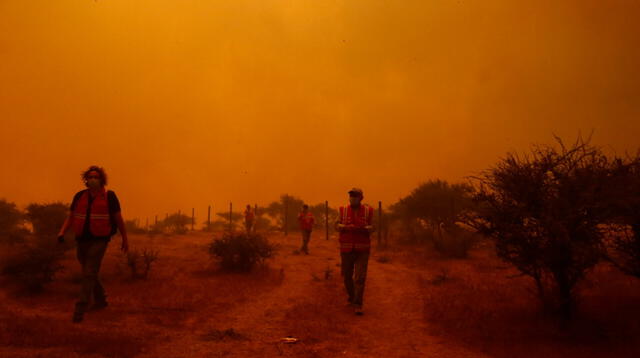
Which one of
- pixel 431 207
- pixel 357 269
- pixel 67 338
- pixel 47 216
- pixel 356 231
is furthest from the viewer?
pixel 431 207

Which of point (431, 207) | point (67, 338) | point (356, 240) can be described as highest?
point (431, 207)

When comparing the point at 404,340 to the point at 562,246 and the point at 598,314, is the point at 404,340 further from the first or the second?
the point at 598,314

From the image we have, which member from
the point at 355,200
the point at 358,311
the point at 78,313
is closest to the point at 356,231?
the point at 355,200

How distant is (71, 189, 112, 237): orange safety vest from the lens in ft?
21.5

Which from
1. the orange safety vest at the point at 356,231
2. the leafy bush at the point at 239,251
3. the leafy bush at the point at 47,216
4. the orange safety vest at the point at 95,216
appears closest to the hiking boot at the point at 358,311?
the orange safety vest at the point at 356,231

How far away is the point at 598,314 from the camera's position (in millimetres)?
6570

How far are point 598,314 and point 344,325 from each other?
3.98 metres

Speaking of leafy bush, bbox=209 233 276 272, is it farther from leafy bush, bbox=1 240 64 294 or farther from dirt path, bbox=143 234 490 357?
leafy bush, bbox=1 240 64 294

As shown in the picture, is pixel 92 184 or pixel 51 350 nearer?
pixel 51 350

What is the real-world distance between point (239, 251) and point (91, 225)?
584 centimetres

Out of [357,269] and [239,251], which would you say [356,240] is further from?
[239,251]

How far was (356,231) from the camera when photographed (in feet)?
25.9

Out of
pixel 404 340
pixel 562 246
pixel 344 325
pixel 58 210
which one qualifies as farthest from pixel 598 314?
pixel 58 210

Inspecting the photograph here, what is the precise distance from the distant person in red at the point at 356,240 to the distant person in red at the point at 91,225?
3.91 metres
